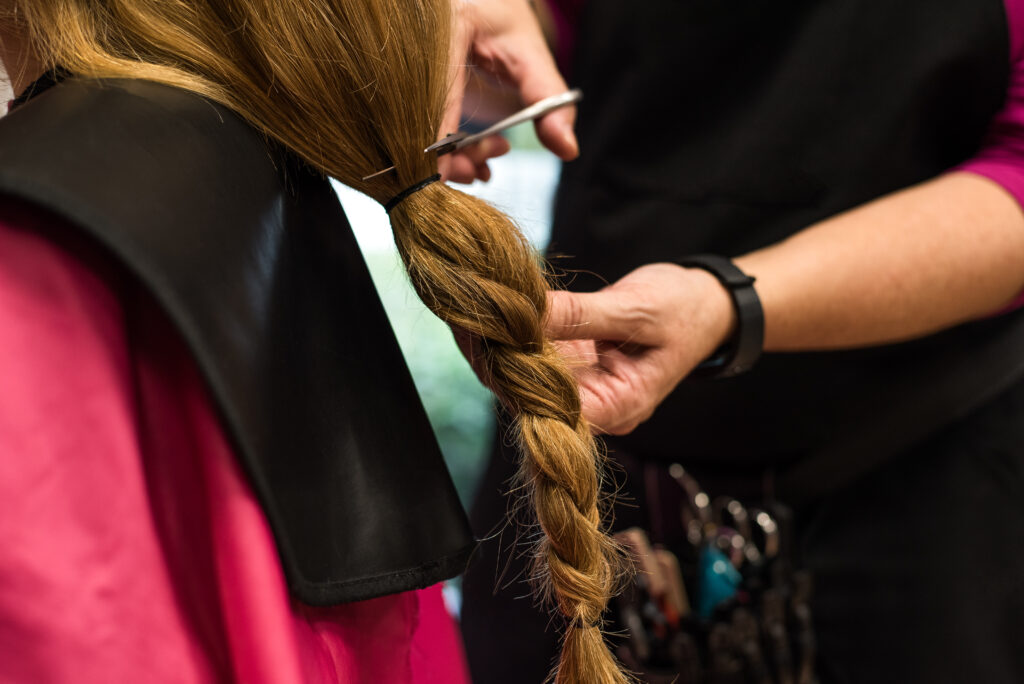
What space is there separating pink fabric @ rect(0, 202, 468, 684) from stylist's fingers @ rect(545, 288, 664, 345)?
0.23 meters

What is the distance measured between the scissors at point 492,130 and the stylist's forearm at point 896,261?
0.22 m

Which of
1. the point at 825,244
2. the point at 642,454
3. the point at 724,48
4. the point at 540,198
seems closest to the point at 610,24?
the point at 724,48

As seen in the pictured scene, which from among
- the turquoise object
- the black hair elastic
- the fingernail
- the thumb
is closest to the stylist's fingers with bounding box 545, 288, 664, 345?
the thumb

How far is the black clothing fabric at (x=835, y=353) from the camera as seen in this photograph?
0.79 metres

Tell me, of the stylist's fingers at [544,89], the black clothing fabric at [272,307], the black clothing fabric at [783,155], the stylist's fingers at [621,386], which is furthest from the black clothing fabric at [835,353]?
the black clothing fabric at [272,307]

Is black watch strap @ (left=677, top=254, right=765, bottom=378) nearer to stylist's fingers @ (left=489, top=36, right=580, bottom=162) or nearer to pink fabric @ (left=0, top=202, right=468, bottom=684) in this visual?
stylist's fingers @ (left=489, top=36, right=580, bottom=162)

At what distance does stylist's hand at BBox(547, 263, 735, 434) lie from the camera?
0.56 m

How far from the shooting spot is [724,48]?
2.76 feet

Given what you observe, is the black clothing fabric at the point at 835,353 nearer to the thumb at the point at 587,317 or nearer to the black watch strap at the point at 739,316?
the black watch strap at the point at 739,316

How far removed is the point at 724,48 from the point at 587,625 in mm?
643

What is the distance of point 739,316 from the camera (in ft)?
2.13

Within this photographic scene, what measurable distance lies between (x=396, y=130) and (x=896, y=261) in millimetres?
498

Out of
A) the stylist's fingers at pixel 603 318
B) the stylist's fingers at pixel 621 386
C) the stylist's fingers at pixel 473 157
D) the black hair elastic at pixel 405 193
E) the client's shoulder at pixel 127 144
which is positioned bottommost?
the stylist's fingers at pixel 621 386

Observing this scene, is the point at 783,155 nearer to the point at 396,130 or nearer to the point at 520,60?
the point at 520,60
